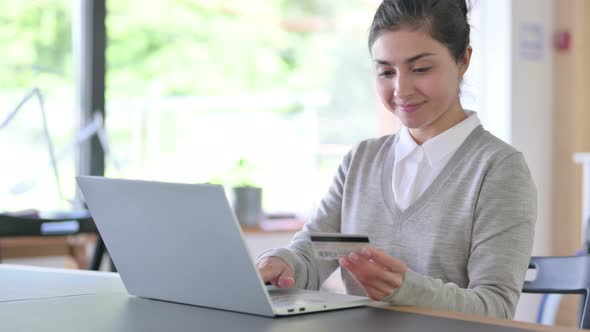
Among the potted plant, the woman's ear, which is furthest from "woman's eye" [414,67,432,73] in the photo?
the potted plant

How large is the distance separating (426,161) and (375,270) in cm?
50

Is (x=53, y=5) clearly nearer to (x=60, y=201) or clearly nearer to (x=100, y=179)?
(x=60, y=201)

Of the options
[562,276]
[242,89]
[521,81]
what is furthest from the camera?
[242,89]

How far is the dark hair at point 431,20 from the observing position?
156 cm

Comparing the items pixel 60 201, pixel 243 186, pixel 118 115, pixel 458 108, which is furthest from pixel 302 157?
pixel 458 108

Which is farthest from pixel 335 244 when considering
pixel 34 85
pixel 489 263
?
→ pixel 34 85

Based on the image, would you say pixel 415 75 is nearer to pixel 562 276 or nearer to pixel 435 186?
pixel 435 186

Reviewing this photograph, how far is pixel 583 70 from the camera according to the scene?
13.8 ft

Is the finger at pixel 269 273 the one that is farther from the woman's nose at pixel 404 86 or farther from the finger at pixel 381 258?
the woman's nose at pixel 404 86

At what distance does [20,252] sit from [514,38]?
2434 millimetres

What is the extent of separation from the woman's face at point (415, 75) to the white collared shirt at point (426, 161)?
0.04 m

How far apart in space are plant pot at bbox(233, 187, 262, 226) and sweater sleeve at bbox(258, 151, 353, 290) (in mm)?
1897

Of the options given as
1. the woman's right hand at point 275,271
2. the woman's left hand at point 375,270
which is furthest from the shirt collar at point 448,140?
the woman's left hand at point 375,270

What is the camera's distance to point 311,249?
5.37 feet
